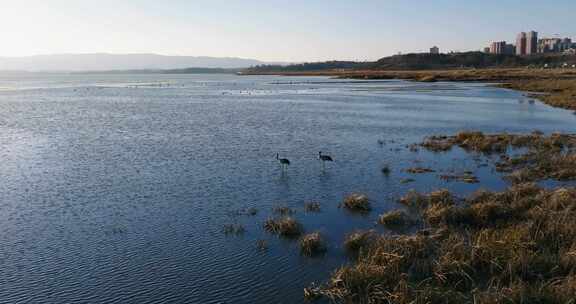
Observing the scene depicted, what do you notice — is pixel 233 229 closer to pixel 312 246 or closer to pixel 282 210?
pixel 282 210

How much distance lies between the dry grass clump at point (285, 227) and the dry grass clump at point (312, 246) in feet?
3.98

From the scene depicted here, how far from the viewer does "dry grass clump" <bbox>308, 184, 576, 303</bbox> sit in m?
10.5

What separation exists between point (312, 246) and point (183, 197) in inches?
297

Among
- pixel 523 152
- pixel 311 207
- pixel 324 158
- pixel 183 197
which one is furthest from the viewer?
pixel 523 152

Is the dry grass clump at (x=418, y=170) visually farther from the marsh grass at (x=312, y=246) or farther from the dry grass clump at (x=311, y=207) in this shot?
the marsh grass at (x=312, y=246)

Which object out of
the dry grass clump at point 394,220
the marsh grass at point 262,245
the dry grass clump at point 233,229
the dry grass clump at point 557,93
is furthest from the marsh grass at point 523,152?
the dry grass clump at point 557,93

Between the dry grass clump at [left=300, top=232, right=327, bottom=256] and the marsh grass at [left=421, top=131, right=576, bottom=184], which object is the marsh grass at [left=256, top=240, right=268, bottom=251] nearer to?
the dry grass clump at [left=300, top=232, right=327, bottom=256]

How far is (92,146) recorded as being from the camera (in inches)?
1271

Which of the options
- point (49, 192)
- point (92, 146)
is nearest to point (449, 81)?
point (92, 146)

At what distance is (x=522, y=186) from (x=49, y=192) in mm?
19042

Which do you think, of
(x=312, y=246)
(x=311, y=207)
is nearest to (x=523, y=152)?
(x=311, y=207)

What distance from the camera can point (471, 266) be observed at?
478 inches

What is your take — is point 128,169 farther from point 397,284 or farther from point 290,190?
point 397,284

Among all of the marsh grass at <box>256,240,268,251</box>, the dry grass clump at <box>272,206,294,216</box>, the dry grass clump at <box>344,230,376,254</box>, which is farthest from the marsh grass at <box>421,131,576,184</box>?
the marsh grass at <box>256,240,268,251</box>
